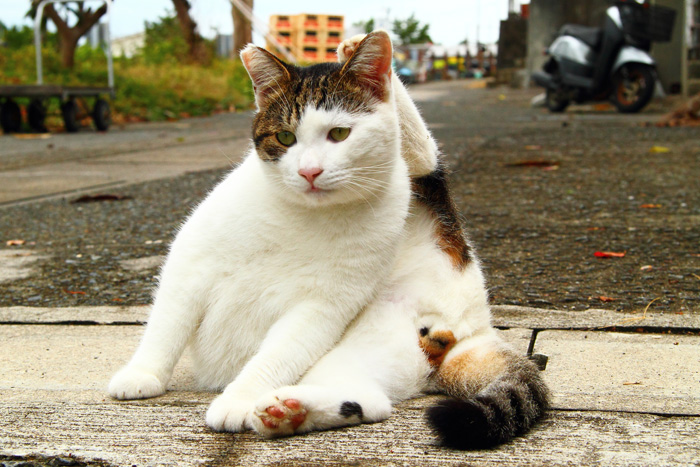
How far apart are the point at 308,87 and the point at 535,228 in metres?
2.45

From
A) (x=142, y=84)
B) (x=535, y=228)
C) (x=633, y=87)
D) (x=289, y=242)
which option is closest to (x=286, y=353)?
(x=289, y=242)

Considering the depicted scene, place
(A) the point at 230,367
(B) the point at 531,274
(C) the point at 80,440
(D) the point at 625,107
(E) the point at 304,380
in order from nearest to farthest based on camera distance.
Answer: (C) the point at 80,440
(E) the point at 304,380
(A) the point at 230,367
(B) the point at 531,274
(D) the point at 625,107

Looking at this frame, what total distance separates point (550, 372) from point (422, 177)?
778mm

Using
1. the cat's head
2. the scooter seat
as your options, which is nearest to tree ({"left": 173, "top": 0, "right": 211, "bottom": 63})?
the scooter seat

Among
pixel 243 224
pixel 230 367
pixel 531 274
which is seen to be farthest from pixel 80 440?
pixel 531 274

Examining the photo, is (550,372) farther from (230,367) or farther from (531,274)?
(531,274)

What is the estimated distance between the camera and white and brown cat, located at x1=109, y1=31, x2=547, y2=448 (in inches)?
77.3

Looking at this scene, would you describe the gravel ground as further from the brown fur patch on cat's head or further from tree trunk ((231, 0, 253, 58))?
tree trunk ((231, 0, 253, 58))

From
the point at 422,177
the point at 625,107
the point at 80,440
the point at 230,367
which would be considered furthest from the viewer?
the point at 625,107

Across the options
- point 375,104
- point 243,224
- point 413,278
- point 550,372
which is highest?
point 375,104

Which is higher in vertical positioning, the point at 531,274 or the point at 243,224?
the point at 243,224

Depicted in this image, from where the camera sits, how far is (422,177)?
8.30 feet

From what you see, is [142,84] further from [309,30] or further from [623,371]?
[623,371]

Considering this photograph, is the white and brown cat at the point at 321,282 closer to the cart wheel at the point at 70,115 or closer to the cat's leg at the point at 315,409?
the cat's leg at the point at 315,409
